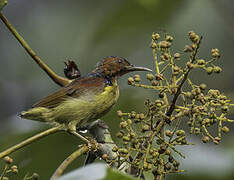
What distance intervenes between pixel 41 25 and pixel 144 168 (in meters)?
4.78

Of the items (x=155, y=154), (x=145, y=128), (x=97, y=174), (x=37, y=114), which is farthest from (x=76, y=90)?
(x=97, y=174)

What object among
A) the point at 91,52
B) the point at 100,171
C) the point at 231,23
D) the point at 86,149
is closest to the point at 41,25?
the point at 91,52

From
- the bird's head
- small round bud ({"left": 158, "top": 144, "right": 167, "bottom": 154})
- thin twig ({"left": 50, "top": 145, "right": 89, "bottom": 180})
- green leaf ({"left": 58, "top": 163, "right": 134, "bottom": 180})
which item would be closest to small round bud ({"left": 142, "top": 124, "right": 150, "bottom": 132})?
small round bud ({"left": 158, "top": 144, "right": 167, "bottom": 154})

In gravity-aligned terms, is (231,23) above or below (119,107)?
above

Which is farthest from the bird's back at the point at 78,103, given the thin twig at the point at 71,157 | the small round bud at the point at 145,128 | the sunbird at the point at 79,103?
the small round bud at the point at 145,128

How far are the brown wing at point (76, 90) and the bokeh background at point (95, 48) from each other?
0.25 meters

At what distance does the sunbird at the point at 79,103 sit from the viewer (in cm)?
362

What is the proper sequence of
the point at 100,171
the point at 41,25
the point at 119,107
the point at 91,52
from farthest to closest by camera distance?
the point at 41,25 → the point at 91,52 → the point at 119,107 → the point at 100,171

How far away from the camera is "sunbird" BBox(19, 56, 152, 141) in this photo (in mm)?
3623

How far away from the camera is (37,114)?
3.70 metres

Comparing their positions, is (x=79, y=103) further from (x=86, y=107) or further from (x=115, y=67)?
(x=115, y=67)

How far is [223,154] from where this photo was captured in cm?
263

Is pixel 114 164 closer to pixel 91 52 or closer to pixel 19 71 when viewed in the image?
pixel 91 52

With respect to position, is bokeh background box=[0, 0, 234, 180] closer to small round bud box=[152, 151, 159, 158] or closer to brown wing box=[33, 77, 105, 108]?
brown wing box=[33, 77, 105, 108]
